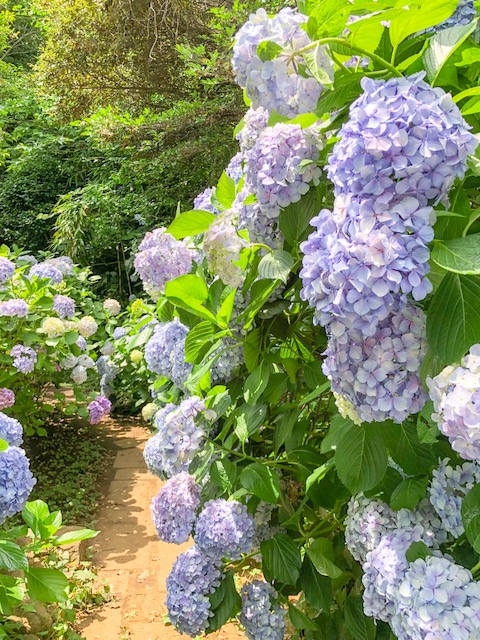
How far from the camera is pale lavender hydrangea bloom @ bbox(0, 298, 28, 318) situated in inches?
140

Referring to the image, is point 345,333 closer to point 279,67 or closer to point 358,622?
point 279,67

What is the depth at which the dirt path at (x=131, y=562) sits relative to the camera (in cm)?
260

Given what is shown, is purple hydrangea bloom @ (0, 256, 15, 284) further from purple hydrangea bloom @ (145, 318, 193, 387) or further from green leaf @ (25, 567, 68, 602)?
green leaf @ (25, 567, 68, 602)

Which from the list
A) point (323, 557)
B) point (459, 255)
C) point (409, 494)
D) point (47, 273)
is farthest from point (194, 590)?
point (47, 273)

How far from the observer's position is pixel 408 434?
3.03 feet

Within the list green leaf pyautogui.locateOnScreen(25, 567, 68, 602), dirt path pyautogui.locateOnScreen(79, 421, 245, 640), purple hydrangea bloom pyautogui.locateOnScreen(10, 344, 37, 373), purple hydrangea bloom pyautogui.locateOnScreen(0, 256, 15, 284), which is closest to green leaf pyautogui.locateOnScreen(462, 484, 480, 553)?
green leaf pyautogui.locateOnScreen(25, 567, 68, 602)

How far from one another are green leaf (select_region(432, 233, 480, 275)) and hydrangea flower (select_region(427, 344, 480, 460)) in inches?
3.3

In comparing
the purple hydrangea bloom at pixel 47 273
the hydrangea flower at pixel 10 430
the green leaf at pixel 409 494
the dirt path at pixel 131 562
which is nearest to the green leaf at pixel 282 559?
the green leaf at pixel 409 494

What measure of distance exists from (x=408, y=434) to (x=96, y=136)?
5602 millimetres

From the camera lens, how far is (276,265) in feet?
3.16

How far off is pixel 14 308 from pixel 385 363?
3181 millimetres

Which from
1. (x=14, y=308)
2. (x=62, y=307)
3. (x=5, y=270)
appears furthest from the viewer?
(x=62, y=307)

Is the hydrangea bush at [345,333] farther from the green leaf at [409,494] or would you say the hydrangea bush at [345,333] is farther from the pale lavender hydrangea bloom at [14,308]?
the pale lavender hydrangea bloom at [14,308]

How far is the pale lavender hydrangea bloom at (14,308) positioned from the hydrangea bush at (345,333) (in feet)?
7.32
